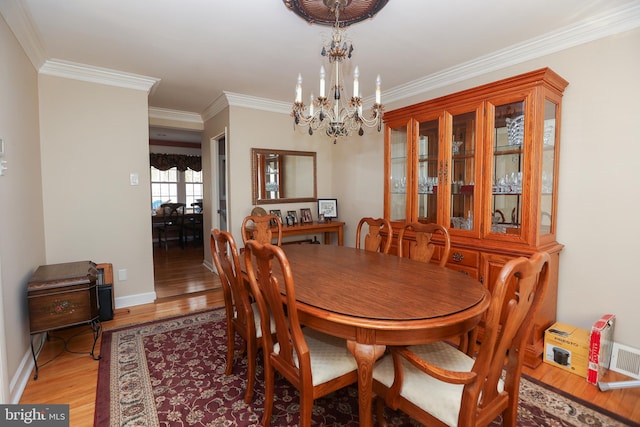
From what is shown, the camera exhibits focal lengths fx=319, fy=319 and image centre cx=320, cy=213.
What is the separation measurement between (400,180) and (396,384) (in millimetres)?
2230

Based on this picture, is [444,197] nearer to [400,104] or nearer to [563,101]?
[563,101]

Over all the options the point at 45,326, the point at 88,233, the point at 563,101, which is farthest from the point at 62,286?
the point at 563,101

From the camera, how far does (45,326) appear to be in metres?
2.22

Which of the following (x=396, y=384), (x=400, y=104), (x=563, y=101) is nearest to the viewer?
(x=396, y=384)

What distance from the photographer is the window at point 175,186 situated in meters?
8.05

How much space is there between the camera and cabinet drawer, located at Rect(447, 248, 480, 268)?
2.57 metres

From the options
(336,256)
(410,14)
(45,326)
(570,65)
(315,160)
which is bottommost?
(45,326)

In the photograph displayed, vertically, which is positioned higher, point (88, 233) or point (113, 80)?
point (113, 80)

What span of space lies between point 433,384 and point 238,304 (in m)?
1.19

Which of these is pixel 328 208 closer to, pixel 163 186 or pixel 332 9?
pixel 332 9

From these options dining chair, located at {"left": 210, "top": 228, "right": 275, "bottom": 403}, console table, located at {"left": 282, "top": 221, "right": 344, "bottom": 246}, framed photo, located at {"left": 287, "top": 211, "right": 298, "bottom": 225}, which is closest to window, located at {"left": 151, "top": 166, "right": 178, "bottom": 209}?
framed photo, located at {"left": 287, "top": 211, "right": 298, "bottom": 225}

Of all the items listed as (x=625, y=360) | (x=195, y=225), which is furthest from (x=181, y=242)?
(x=625, y=360)

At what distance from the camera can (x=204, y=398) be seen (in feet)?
6.43

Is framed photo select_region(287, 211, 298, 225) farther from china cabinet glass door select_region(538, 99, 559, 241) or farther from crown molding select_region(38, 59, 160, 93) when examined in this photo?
china cabinet glass door select_region(538, 99, 559, 241)
